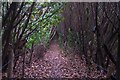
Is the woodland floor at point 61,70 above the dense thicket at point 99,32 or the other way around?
the other way around

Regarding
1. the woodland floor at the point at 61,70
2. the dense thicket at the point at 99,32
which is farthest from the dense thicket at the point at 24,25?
the dense thicket at the point at 99,32

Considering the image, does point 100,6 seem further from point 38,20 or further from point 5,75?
point 5,75

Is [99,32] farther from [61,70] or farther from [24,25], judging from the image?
[61,70]

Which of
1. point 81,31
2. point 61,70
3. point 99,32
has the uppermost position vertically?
point 99,32

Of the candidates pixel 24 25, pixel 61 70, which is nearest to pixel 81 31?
pixel 61 70

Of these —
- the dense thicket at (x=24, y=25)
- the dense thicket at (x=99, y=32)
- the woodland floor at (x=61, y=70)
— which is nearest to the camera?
the dense thicket at (x=24, y=25)

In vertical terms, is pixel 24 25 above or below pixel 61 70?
above

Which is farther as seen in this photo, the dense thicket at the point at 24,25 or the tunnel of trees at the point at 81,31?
the dense thicket at the point at 24,25

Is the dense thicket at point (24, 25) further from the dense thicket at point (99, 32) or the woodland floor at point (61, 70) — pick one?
the dense thicket at point (99, 32)

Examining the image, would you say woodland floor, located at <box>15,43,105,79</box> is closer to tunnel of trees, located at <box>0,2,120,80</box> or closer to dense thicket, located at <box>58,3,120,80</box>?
tunnel of trees, located at <box>0,2,120,80</box>

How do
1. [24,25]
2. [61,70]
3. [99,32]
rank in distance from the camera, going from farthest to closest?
[61,70]
[99,32]
[24,25]

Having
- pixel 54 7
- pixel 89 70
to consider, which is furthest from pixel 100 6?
pixel 89 70

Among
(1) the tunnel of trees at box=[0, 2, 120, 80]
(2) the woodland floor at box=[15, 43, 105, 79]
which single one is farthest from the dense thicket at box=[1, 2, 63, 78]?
(2) the woodland floor at box=[15, 43, 105, 79]

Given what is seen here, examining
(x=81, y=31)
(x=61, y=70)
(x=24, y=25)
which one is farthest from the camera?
(x=81, y=31)
